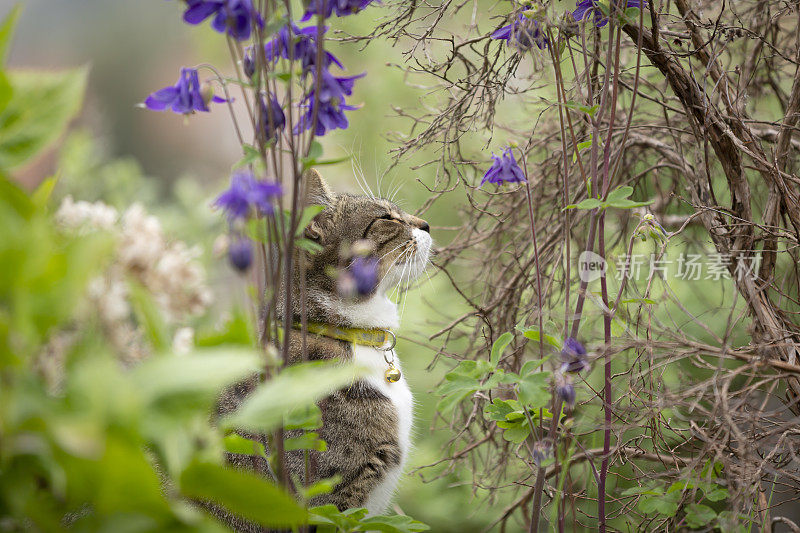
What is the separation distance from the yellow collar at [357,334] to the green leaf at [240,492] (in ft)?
3.64

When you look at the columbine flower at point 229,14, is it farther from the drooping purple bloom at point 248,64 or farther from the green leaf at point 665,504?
the green leaf at point 665,504

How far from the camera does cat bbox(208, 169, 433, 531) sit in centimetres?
158

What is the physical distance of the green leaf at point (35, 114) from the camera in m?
0.72

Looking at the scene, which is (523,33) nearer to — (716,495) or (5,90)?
(5,90)

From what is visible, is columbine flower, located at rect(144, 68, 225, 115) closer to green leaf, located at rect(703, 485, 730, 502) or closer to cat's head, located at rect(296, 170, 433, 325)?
cat's head, located at rect(296, 170, 433, 325)

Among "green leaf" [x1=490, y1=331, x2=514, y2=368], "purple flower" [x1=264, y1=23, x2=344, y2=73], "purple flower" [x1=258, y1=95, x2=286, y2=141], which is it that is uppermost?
"purple flower" [x1=264, y1=23, x2=344, y2=73]

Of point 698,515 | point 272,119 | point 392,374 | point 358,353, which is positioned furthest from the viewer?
point 358,353

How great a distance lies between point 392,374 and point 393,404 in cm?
14

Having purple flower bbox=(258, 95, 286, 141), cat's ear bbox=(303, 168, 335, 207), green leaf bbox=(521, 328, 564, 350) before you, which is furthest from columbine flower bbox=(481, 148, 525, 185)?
cat's ear bbox=(303, 168, 335, 207)

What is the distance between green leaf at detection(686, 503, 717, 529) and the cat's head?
85 centimetres

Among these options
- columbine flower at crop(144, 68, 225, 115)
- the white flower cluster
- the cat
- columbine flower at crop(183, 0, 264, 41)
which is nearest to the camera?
columbine flower at crop(183, 0, 264, 41)

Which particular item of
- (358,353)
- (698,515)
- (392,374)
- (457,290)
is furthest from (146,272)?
(698,515)

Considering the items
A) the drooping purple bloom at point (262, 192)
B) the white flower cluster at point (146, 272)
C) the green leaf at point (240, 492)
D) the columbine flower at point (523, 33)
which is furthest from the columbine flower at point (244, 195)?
the white flower cluster at point (146, 272)

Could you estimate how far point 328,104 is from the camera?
3.36ft
